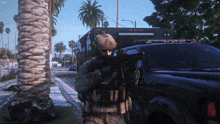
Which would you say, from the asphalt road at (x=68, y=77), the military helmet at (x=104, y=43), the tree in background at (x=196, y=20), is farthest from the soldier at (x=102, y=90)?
the tree in background at (x=196, y=20)

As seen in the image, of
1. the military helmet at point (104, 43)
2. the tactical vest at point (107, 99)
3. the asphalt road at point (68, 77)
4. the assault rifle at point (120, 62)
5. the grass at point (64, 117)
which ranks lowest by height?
the asphalt road at point (68, 77)

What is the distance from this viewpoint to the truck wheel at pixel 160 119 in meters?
2.13

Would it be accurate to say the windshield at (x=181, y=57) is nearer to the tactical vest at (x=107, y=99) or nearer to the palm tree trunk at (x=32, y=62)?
the tactical vest at (x=107, y=99)

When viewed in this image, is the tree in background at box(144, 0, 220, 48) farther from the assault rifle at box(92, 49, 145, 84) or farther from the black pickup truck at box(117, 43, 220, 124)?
the assault rifle at box(92, 49, 145, 84)

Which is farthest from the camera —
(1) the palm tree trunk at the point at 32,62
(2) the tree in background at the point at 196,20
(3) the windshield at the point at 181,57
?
(2) the tree in background at the point at 196,20

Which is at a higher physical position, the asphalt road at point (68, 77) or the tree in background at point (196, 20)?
the tree in background at point (196, 20)

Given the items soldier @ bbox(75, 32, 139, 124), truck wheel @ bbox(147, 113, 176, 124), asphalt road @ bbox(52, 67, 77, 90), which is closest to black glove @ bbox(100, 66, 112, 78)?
soldier @ bbox(75, 32, 139, 124)

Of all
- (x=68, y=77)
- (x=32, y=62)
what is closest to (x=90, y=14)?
(x=68, y=77)

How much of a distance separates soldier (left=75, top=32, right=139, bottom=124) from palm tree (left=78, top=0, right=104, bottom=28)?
48322 millimetres

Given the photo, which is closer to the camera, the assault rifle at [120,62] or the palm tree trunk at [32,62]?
the assault rifle at [120,62]

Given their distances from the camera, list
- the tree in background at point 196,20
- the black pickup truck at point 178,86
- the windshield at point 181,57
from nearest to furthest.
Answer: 1. the black pickup truck at point 178,86
2. the windshield at point 181,57
3. the tree in background at point 196,20

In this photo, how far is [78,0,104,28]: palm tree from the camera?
1971 inches

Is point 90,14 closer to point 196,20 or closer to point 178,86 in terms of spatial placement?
point 196,20

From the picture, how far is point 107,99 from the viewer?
217cm
